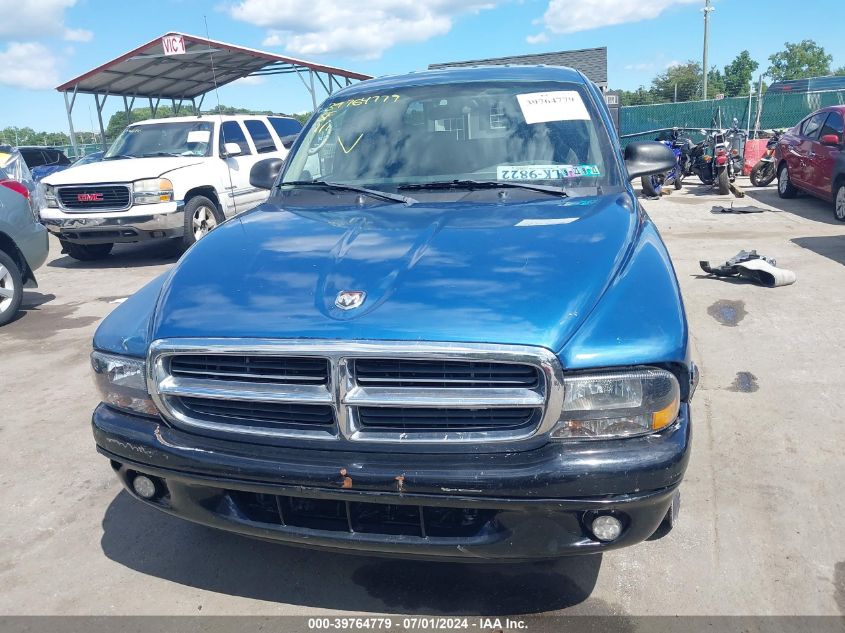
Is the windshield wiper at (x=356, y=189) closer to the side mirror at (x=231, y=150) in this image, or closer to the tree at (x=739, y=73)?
the side mirror at (x=231, y=150)

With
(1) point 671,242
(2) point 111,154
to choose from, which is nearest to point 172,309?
(1) point 671,242

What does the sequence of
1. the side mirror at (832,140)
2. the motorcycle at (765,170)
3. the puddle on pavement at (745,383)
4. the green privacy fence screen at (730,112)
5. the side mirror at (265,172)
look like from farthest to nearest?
the green privacy fence screen at (730,112) < the motorcycle at (765,170) < the side mirror at (832,140) < the puddle on pavement at (745,383) < the side mirror at (265,172)

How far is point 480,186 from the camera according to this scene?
10.8 feet

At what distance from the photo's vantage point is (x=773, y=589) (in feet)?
8.69

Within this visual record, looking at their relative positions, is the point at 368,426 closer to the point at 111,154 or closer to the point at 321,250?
the point at 321,250

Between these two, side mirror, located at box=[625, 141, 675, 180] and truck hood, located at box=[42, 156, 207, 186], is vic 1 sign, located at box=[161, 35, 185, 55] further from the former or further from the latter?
side mirror, located at box=[625, 141, 675, 180]

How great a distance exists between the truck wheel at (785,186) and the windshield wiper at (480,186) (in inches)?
474

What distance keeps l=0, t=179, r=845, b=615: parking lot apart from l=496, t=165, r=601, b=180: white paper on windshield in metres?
1.59

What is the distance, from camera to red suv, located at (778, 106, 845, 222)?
36.3ft

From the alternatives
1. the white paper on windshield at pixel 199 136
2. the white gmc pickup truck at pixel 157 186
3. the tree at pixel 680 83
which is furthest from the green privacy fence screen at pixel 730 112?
the tree at pixel 680 83

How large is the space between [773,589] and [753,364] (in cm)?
260

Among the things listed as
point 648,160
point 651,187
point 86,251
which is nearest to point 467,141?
point 648,160

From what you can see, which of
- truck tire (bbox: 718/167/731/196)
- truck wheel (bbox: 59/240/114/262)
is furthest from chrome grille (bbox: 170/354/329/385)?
truck tire (bbox: 718/167/731/196)

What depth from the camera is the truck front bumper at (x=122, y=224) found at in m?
9.13
